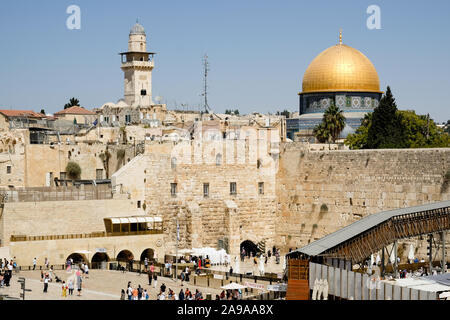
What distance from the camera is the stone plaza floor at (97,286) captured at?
30155 millimetres

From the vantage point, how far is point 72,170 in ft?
157

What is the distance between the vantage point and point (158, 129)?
52125 mm

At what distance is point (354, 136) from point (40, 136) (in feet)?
63.5

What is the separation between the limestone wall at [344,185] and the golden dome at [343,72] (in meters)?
17.9

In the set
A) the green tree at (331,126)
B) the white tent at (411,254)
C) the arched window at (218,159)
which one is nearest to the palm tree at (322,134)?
the green tree at (331,126)

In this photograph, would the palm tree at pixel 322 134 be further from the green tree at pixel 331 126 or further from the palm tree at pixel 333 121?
the palm tree at pixel 333 121

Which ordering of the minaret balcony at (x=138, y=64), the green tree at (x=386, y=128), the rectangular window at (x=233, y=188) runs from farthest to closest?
the minaret balcony at (x=138, y=64)
the green tree at (x=386, y=128)
the rectangular window at (x=233, y=188)

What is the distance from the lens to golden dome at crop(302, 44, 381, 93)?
62.6 metres

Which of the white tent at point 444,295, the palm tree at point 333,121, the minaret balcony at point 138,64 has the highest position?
the minaret balcony at point 138,64

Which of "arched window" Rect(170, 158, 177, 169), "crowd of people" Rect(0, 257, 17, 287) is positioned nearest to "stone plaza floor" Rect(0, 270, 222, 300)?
"crowd of people" Rect(0, 257, 17, 287)

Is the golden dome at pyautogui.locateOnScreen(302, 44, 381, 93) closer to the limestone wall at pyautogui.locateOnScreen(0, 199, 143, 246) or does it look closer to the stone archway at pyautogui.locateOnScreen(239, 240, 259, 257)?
the stone archway at pyautogui.locateOnScreen(239, 240, 259, 257)

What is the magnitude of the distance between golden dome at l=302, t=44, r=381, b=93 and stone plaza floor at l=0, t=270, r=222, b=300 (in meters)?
30.2

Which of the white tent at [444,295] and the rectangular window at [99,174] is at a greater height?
the rectangular window at [99,174]
